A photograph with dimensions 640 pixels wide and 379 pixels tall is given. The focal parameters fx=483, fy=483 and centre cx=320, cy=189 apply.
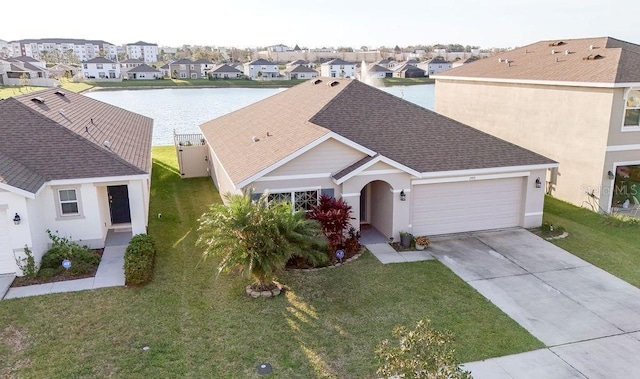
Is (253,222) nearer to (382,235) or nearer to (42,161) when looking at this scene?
(382,235)

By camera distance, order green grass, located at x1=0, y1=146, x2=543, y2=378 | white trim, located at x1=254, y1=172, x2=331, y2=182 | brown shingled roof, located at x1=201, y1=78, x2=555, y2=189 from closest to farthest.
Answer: green grass, located at x1=0, y1=146, x2=543, y2=378, white trim, located at x1=254, y1=172, x2=331, y2=182, brown shingled roof, located at x1=201, y1=78, x2=555, y2=189

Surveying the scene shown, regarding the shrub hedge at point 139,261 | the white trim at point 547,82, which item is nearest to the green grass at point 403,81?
the white trim at point 547,82

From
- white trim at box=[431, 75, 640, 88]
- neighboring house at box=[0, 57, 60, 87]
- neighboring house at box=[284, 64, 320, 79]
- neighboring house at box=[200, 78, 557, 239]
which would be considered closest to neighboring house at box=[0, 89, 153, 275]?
neighboring house at box=[200, 78, 557, 239]

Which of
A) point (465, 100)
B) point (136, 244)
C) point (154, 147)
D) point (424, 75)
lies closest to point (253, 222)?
Result: point (136, 244)

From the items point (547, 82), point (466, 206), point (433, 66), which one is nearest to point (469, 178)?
point (466, 206)

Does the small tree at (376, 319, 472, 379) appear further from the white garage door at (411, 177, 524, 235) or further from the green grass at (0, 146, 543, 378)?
the white garage door at (411, 177, 524, 235)

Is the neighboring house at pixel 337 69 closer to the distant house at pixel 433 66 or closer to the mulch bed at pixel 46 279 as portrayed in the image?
the distant house at pixel 433 66
